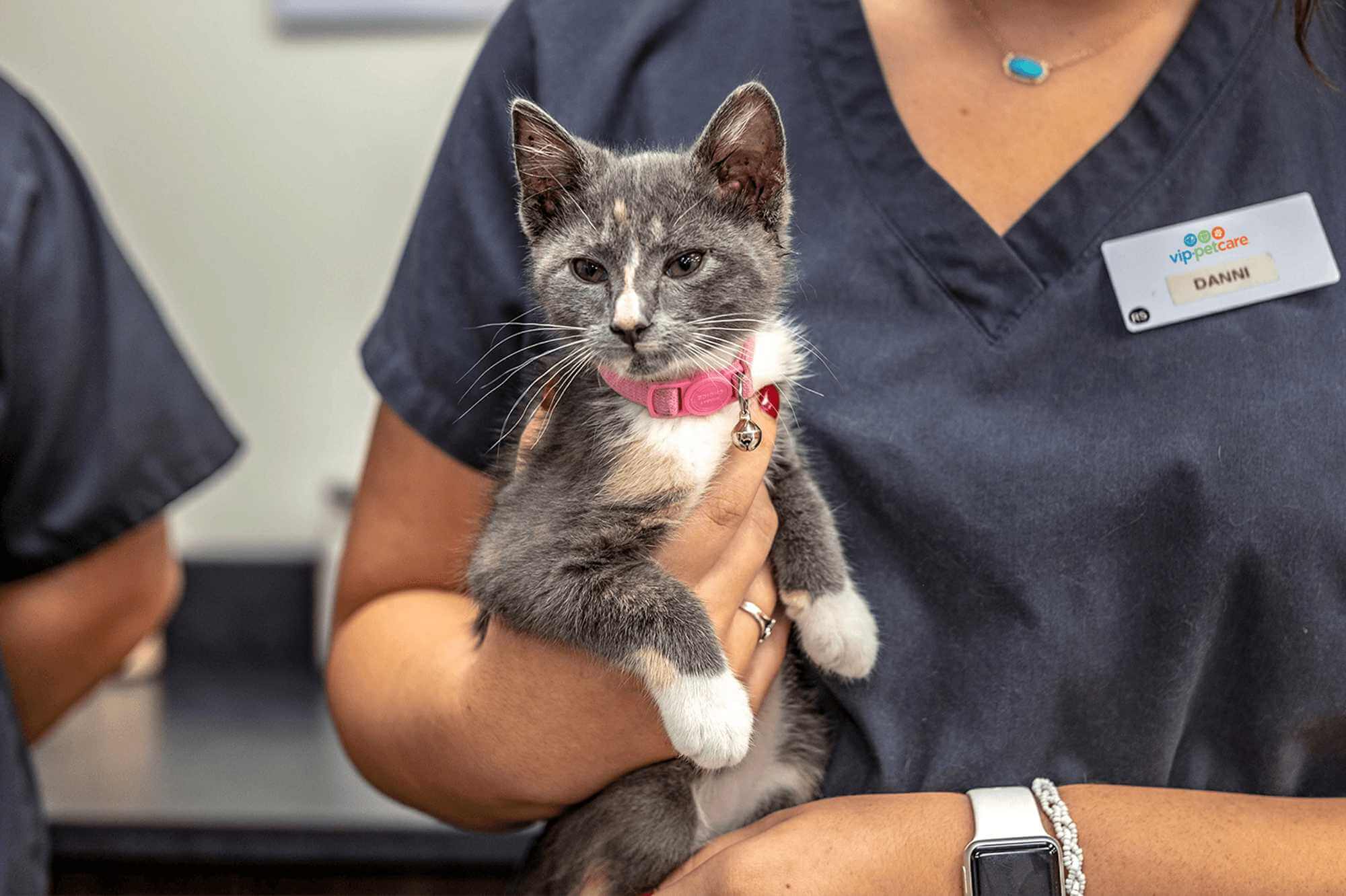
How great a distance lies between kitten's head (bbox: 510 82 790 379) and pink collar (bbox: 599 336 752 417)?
2cm

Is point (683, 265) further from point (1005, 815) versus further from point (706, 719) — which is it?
point (1005, 815)

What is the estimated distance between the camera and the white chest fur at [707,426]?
1150 mm

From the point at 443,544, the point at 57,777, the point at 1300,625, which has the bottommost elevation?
the point at 57,777

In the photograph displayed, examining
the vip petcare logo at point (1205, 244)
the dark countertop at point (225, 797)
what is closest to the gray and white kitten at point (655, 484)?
the vip petcare logo at point (1205, 244)

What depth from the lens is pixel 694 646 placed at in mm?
1094

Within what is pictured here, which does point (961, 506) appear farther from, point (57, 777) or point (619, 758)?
point (57, 777)

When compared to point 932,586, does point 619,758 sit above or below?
below

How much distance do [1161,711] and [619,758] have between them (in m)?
0.50

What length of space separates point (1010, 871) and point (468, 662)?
542 millimetres

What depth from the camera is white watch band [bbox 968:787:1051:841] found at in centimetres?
105

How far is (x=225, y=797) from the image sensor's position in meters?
2.16

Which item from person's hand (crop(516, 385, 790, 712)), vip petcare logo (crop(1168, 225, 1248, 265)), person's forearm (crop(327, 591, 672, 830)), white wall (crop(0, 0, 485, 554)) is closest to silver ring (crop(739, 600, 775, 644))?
person's hand (crop(516, 385, 790, 712))

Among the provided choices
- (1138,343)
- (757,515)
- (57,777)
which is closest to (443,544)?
(757,515)

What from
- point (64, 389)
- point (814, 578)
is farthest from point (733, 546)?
point (64, 389)
